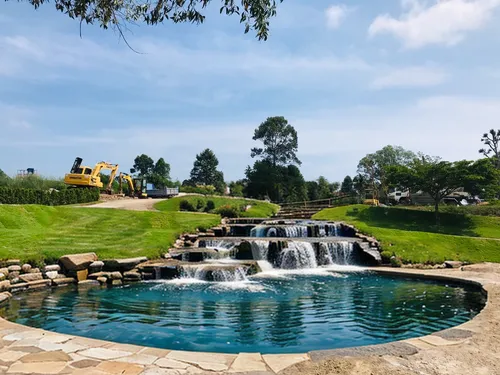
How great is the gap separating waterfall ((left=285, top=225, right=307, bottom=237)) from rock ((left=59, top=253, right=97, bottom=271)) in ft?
35.7

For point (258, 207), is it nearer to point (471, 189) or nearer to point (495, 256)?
point (471, 189)

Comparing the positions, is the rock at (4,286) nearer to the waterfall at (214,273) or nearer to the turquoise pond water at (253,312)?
the turquoise pond water at (253,312)

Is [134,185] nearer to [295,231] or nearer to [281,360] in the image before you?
[295,231]

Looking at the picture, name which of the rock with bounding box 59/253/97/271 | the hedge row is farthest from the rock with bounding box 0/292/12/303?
the hedge row

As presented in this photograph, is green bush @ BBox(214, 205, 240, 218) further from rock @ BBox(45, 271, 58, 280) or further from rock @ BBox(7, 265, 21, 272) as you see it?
rock @ BBox(7, 265, 21, 272)

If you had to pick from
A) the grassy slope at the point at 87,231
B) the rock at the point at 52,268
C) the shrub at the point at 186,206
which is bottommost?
the rock at the point at 52,268

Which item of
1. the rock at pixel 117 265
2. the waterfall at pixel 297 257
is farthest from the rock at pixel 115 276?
the waterfall at pixel 297 257

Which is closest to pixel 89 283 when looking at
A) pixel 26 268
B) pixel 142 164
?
pixel 26 268

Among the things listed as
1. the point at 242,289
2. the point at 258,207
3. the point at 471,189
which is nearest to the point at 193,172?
the point at 258,207

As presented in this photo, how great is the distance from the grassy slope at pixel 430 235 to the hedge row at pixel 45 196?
19.6 meters

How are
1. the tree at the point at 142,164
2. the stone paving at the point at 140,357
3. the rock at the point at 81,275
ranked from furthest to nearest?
1. the tree at the point at 142,164
2. the rock at the point at 81,275
3. the stone paving at the point at 140,357

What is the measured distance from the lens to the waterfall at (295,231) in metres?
20.5

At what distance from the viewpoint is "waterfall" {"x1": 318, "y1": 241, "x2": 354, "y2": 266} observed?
1644cm

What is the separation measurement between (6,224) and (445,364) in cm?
1794
